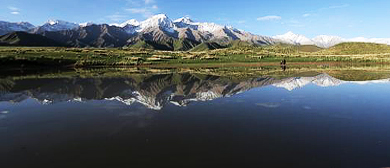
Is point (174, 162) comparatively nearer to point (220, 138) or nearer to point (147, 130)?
point (220, 138)

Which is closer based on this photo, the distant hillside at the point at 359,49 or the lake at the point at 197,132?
the lake at the point at 197,132

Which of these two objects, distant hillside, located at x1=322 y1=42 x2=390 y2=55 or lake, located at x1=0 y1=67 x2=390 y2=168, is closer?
lake, located at x1=0 y1=67 x2=390 y2=168

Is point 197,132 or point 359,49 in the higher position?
point 359,49

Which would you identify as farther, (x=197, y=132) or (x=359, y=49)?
(x=359, y=49)

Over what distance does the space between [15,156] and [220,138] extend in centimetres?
893

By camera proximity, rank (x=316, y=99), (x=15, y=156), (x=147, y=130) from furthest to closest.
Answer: (x=316, y=99), (x=147, y=130), (x=15, y=156)

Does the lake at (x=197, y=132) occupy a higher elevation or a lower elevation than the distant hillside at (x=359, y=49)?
lower

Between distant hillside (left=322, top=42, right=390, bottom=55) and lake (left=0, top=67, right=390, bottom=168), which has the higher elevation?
distant hillside (left=322, top=42, right=390, bottom=55)

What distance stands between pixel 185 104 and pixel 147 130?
28.5 feet

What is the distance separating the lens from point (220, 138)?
1531cm

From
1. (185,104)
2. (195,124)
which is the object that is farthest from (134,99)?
(195,124)

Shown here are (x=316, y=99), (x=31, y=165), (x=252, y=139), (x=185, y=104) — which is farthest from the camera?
(x=316, y=99)

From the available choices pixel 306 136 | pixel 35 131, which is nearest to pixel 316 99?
pixel 306 136

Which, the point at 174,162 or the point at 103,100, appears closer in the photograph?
the point at 174,162
